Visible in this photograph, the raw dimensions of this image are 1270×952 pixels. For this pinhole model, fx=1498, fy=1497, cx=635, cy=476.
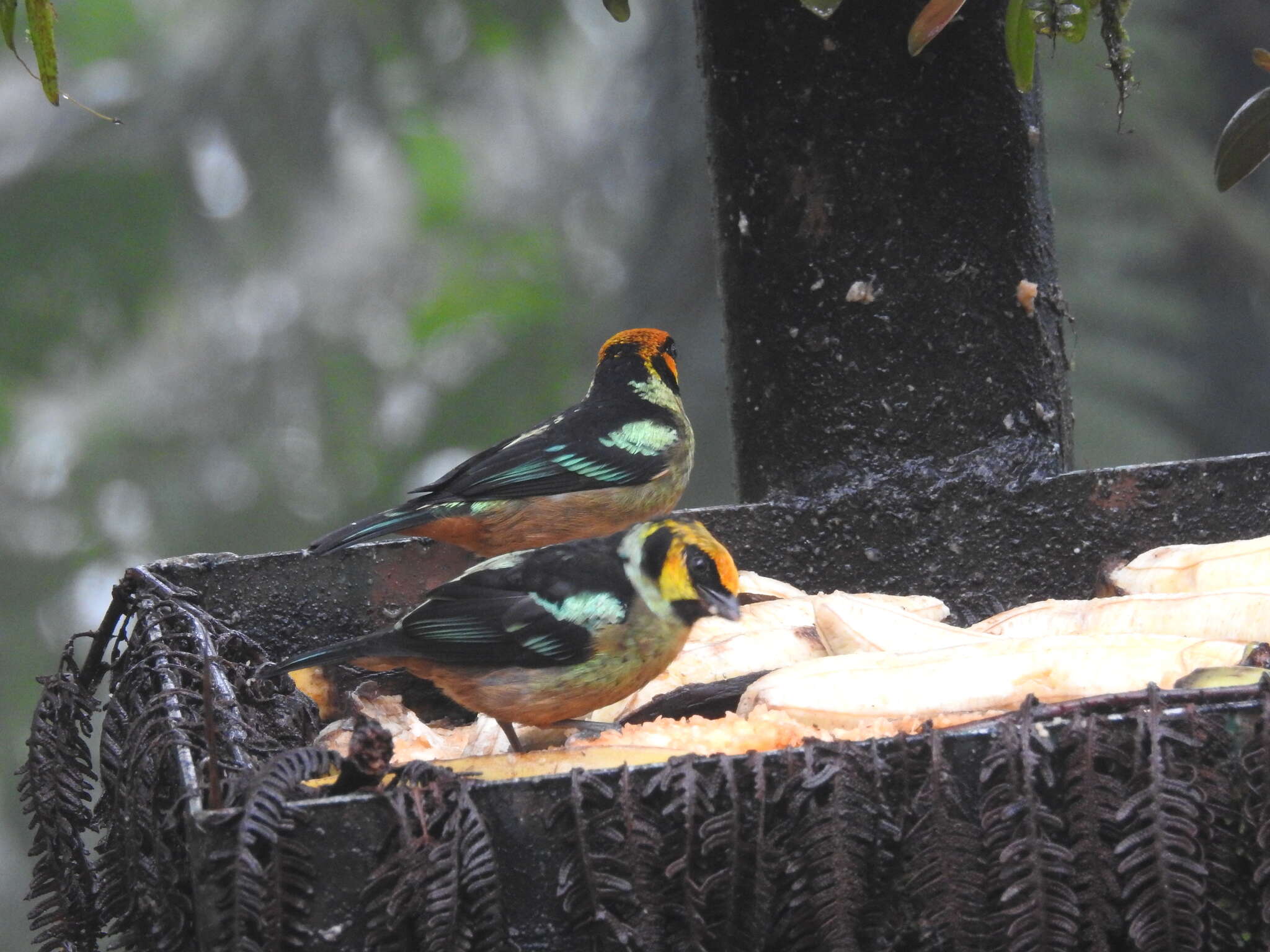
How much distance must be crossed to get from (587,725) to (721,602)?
0.38m

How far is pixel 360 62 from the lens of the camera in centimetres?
850

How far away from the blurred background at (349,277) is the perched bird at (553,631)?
17.6 feet

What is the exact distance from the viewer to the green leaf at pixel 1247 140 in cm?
296

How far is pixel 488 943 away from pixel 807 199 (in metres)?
2.32

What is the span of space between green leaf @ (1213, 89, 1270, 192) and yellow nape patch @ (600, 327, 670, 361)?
6.01 feet

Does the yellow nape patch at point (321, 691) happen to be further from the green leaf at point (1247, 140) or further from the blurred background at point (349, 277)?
the blurred background at point (349, 277)

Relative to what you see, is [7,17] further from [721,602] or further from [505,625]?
[721,602]

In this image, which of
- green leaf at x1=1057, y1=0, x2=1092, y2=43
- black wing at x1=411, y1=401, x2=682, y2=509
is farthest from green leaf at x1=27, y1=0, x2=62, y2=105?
green leaf at x1=1057, y1=0, x2=1092, y2=43

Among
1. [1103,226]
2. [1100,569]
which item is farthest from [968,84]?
[1103,226]

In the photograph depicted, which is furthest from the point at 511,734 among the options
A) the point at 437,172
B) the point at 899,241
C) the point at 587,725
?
the point at 437,172

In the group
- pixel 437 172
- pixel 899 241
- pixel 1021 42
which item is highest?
pixel 437 172

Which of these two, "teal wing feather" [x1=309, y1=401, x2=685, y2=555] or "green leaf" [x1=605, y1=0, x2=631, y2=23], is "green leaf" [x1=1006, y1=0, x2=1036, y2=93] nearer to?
"green leaf" [x1=605, y1=0, x2=631, y2=23]

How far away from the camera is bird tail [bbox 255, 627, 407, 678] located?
99.3 inches

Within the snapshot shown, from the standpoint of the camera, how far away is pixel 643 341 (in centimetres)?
447
